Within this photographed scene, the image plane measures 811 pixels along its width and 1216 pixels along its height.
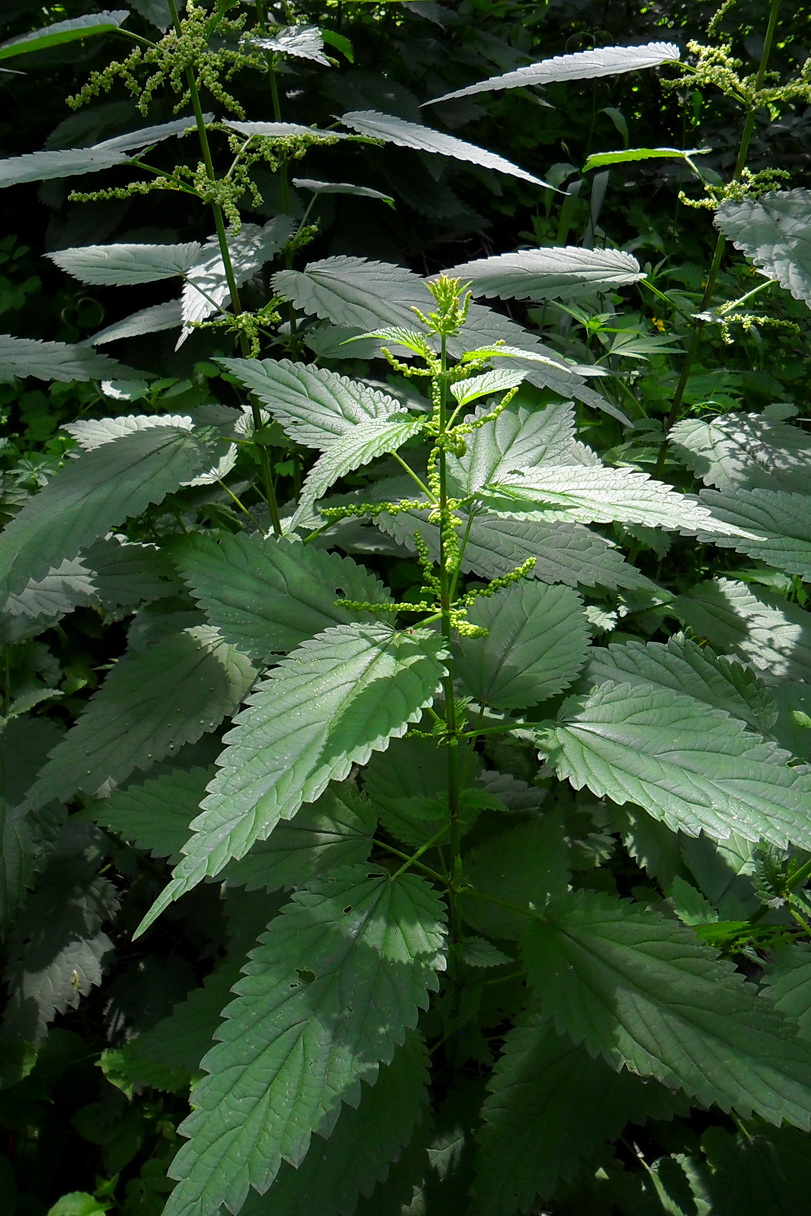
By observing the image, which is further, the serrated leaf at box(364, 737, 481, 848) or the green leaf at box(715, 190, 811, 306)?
the green leaf at box(715, 190, 811, 306)

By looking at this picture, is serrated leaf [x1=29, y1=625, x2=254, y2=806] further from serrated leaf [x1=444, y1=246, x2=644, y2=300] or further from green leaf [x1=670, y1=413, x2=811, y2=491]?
green leaf [x1=670, y1=413, x2=811, y2=491]

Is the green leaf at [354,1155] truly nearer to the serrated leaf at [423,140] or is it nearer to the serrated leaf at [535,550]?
the serrated leaf at [535,550]

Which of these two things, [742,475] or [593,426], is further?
[593,426]

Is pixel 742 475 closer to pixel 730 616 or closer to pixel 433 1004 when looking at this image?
pixel 730 616

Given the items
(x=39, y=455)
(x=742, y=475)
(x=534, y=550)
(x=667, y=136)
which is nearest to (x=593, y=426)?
(x=742, y=475)

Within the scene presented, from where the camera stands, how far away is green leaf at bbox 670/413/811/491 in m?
1.73

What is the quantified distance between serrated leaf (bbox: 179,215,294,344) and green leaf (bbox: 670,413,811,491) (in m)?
0.97

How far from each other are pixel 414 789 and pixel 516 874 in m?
0.22

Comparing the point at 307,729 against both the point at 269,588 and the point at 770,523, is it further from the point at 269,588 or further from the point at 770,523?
the point at 770,523

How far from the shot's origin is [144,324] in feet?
6.41

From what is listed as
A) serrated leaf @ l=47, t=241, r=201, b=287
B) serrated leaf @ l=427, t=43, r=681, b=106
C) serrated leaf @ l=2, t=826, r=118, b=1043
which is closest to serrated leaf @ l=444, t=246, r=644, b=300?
serrated leaf @ l=427, t=43, r=681, b=106

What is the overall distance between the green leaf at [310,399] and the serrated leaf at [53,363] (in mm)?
371

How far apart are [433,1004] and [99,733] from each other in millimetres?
743

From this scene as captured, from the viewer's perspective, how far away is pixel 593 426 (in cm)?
255
